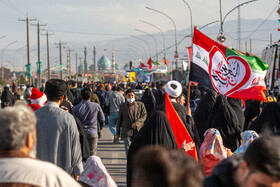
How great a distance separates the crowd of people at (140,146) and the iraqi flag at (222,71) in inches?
14.0

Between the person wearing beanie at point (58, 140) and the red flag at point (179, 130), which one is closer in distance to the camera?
the person wearing beanie at point (58, 140)

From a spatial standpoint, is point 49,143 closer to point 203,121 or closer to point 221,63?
point 221,63

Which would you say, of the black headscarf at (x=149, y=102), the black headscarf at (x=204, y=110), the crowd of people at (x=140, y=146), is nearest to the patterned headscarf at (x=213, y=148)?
the crowd of people at (x=140, y=146)

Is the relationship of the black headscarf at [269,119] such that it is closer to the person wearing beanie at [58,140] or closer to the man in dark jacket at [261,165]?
the person wearing beanie at [58,140]

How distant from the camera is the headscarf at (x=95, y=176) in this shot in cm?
494

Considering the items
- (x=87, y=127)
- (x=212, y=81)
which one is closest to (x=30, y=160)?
(x=212, y=81)

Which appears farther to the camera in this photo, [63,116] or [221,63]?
[221,63]

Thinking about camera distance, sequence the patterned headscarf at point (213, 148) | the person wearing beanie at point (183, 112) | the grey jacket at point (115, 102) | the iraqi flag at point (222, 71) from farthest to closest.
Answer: the grey jacket at point (115, 102)
the iraqi flag at point (222, 71)
the person wearing beanie at point (183, 112)
the patterned headscarf at point (213, 148)

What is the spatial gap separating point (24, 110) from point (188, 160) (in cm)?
115

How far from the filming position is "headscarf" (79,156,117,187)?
4.94 metres

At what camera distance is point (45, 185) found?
9.29 feet

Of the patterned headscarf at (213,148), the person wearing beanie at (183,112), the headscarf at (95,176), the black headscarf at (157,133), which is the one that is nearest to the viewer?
the headscarf at (95,176)

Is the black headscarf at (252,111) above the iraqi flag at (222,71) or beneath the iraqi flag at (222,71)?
beneath

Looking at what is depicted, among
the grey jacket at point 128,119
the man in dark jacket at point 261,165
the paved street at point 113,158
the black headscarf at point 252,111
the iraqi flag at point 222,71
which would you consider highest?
the iraqi flag at point 222,71
